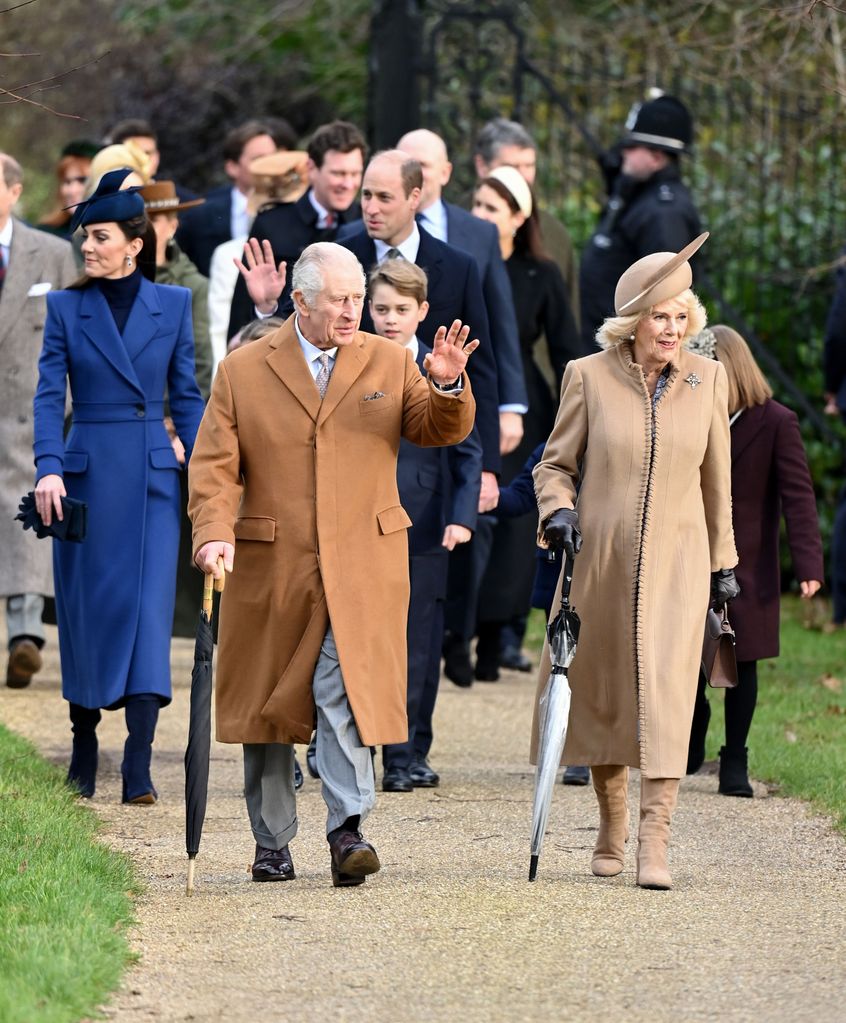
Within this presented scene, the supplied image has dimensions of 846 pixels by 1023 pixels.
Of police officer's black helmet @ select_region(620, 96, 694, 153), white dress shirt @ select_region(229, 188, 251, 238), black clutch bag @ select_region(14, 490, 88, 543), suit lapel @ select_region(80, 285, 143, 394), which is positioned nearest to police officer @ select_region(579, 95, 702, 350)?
police officer's black helmet @ select_region(620, 96, 694, 153)

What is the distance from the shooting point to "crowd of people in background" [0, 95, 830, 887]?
246 inches

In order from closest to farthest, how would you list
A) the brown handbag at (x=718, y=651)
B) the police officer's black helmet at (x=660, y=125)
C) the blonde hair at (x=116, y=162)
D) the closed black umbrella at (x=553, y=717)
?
the closed black umbrella at (x=553, y=717) < the brown handbag at (x=718, y=651) < the blonde hair at (x=116, y=162) < the police officer's black helmet at (x=660, y=125)

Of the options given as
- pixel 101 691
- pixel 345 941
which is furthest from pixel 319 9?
pixel 345 941

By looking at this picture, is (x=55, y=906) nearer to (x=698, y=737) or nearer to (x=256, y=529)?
(x=256, y=529)

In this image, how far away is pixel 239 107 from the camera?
22.0 meters

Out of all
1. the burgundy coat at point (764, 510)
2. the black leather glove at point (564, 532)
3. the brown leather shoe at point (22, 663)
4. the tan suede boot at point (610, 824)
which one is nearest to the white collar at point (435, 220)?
the burgundy coat at point (764, 510)

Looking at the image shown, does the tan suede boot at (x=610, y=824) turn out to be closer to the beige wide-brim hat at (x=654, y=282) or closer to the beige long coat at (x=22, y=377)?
the beige wide-brim hat at (x=654, y=282)

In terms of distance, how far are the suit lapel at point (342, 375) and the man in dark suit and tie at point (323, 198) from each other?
101 inches

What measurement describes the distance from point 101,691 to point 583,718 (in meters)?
1.87

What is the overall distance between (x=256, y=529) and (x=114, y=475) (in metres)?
1.42

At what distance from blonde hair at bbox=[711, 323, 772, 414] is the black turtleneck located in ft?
6.63

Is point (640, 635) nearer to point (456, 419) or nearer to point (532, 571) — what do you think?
point (456, 419)

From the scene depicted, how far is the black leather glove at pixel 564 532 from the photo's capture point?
6117 millimetres

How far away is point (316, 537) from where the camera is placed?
20.1 ft
